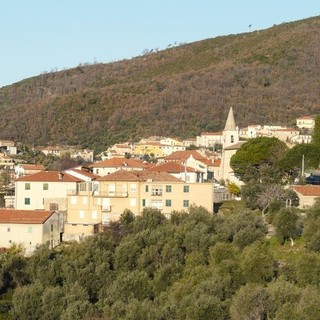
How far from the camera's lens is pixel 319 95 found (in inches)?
5276

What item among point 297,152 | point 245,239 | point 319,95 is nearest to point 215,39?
point 319,95

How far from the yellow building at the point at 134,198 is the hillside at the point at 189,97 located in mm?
72676

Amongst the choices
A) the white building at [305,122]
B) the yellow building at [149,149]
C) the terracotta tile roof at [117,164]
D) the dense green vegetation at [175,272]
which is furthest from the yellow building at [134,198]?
the white building at [305,122]

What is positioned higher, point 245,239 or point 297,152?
point 297,152

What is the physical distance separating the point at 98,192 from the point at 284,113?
82.4 m

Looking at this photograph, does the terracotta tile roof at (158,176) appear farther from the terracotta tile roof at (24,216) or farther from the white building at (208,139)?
the white building at (208,139)

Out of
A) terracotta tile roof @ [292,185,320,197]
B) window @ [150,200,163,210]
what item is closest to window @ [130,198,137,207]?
window @ [150,200,163,210]

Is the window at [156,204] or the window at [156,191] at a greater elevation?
the window at [156,191]

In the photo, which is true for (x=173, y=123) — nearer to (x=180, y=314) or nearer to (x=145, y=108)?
(x=145, y=108)

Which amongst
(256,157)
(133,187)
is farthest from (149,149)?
(133,187)

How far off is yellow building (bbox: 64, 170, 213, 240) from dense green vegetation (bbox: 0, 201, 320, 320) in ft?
7.77

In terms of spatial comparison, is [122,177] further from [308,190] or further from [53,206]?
[308,190]

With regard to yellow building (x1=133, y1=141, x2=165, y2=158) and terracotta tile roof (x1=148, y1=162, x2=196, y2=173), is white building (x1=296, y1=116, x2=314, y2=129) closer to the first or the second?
yellow building (x1=133, y1=141, x2=165, y2=158)

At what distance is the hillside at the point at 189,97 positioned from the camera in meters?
126
